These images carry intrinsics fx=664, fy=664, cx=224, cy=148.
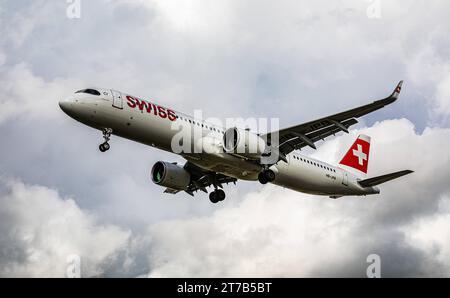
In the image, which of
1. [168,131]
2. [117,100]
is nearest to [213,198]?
[168,131]

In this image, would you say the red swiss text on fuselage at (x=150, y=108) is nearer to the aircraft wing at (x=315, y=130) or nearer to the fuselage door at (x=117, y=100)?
the fuselage door at (x=117, y=100)

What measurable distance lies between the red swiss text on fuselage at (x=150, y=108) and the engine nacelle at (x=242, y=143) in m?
3.29

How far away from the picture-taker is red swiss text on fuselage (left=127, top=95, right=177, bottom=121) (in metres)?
33.9

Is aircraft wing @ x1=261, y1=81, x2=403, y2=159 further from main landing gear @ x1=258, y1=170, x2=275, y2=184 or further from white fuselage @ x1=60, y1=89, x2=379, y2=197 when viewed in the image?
white fuselage @ x1=60, y1=89, x2=379, y2=197

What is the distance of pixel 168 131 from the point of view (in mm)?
34406

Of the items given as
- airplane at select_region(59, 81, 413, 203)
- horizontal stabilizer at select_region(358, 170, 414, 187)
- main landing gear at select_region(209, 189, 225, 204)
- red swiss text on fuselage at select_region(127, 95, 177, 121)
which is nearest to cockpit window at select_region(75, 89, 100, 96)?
airplane at select_region(59, 81, 413, 203)

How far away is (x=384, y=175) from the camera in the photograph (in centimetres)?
4075

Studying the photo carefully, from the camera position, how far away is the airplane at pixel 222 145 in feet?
109

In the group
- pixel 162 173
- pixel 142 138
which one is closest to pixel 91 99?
pixel 142 138
